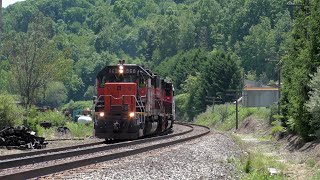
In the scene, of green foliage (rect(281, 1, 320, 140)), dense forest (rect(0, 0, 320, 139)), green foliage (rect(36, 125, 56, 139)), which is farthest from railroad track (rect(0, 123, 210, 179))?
green foliage (rect(36, 125, 56, 139))

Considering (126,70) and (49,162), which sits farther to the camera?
(126,70)

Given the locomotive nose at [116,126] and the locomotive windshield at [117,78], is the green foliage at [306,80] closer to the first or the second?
the locomotive windshield at [117,78]

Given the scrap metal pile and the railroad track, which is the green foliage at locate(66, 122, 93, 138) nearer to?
the scrap metal pile

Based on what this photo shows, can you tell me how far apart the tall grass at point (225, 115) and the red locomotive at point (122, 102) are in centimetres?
3536

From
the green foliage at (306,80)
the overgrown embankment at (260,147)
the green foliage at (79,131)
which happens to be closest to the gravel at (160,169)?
the overgrown embankment at (260,147)

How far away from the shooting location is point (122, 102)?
29625 millimetres

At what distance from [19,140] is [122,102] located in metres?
5.79

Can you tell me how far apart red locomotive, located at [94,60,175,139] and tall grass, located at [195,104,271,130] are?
35.4 m

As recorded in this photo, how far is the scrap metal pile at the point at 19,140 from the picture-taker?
2500cm

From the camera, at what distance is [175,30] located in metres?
179

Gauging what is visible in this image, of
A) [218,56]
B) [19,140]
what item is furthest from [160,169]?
[218,56]

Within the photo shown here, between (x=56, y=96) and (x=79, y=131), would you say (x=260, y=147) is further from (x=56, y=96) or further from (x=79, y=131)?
(x=56, y=96)

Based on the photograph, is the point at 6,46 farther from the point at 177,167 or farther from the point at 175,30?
the point at 175,30

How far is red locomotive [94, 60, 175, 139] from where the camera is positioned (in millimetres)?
29375
